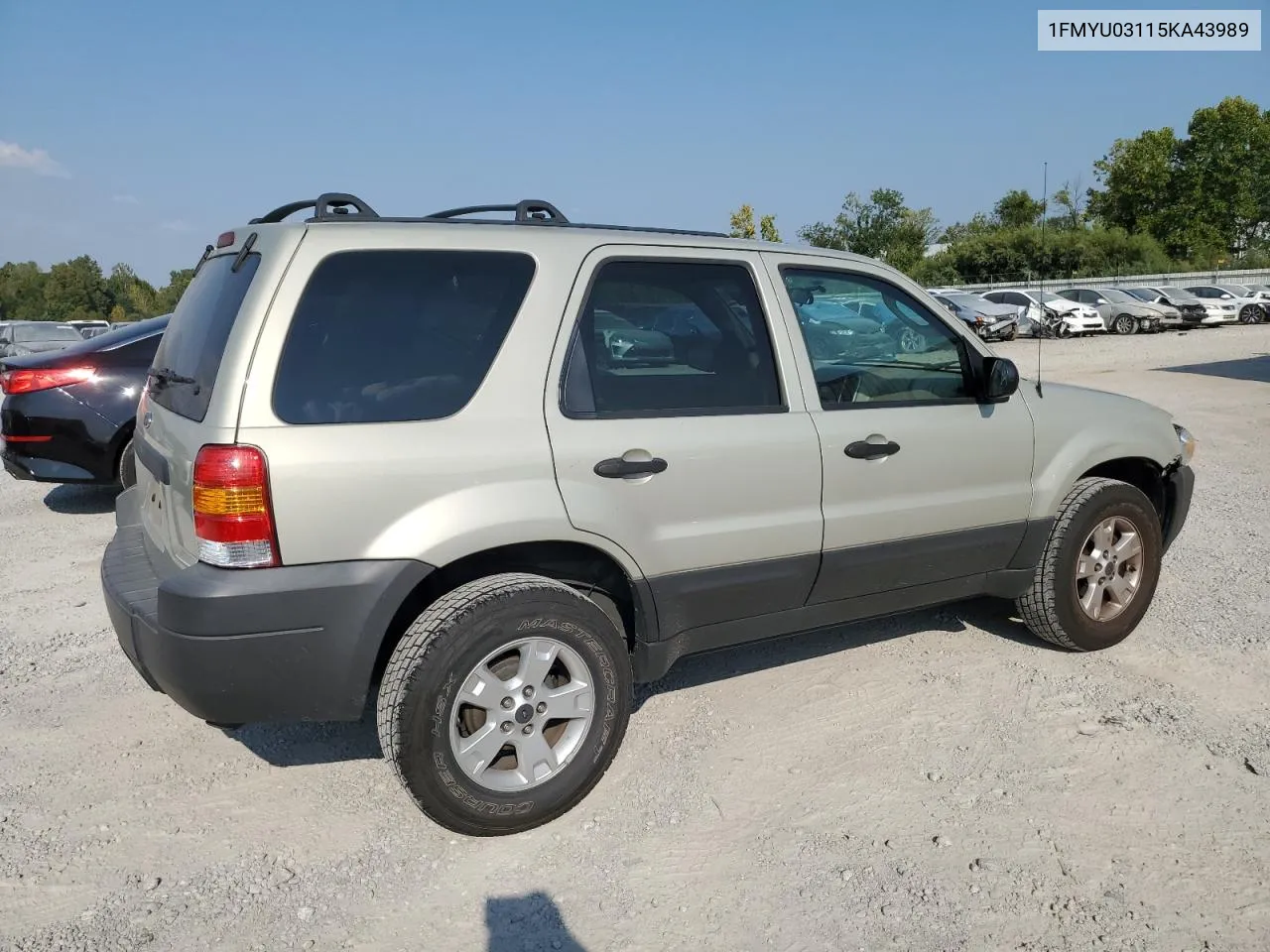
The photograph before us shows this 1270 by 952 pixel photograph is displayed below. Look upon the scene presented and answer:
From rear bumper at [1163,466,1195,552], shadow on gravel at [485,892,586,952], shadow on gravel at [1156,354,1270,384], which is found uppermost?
rear bumper at [1163,466,1195,552]

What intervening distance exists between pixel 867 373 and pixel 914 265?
196ft

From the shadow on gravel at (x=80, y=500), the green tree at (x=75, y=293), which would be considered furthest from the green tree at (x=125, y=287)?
the shadow on gravel at (x=80, y=500)

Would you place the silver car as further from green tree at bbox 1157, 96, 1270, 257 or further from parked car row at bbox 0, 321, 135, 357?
green tree at bbox 1157, 96, 1270, 257

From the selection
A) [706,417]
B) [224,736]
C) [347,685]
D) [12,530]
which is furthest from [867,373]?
[12,530]

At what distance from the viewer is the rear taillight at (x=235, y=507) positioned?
2.65 meters

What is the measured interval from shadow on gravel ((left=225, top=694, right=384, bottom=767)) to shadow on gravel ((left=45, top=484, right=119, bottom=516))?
4581 millimetres

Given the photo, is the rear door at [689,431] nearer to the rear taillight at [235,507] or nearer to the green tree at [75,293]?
the rear taillight at [235,507]

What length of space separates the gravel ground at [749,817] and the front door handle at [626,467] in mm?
1098

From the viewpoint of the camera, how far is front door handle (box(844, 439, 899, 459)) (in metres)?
3.56

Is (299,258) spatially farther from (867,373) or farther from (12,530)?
(12,530)

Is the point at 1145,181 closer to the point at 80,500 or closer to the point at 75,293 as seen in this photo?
the point at 80,500

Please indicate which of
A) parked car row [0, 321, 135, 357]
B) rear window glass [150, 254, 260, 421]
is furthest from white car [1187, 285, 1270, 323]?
rear window glass [150, 254, 260, 421]

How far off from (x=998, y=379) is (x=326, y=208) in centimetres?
258

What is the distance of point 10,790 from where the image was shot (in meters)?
3.29
